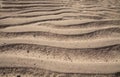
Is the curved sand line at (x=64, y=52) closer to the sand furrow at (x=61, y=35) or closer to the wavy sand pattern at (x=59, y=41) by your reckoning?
the wavy sand pattern at (x=59, y=41)

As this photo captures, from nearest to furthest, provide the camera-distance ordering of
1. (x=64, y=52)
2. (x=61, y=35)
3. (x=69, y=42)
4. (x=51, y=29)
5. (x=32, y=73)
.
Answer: (x=32, y=73) → (x=64, y=52) → (x=69, y=42) → (x=61, y=35) → (x=51, y=29)

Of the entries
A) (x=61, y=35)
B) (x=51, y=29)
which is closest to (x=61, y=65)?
(x=61, y=35)

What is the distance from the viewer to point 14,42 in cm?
170

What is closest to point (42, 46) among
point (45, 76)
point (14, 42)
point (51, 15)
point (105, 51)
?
point (14, 42)

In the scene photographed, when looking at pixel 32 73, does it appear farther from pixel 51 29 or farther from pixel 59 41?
pixel 51 29

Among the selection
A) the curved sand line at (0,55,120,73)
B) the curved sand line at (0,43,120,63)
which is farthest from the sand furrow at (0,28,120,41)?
the curved sand line at (0,55,120,73)

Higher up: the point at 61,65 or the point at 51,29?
the point at 51,29

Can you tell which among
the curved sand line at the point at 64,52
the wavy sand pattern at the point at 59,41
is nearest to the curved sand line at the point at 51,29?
the wavy sand pattern at the point at 59,41

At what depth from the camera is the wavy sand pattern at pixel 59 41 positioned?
141cm

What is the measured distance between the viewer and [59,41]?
5.74 feet

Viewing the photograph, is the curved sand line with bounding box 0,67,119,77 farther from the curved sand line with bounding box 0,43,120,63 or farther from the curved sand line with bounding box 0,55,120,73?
the curved sand line with bounding box 0,43,120,63

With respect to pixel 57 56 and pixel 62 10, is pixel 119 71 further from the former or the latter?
pixel 62 10

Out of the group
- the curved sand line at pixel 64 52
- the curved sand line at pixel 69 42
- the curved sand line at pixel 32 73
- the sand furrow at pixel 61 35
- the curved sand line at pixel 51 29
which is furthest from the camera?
the curved sand line at pixel 51 29

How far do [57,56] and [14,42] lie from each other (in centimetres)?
42
